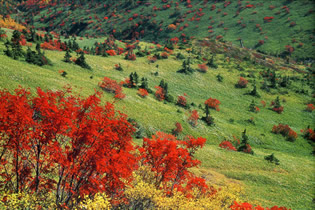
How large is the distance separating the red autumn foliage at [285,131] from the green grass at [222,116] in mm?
2159

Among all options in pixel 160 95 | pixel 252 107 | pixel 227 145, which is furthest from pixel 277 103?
pixel 160 95

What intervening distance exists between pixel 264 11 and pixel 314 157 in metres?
177

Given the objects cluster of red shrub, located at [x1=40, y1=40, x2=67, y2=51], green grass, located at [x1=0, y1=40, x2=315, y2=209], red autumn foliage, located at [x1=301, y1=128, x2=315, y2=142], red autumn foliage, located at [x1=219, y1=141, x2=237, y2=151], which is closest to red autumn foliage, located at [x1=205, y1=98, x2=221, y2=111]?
green grass, located at [x1=0, y1=40, x2=315, y2=209]

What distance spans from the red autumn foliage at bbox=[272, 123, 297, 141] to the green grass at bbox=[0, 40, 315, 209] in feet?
7.08

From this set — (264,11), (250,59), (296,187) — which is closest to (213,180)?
(296,187)

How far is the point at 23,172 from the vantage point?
1554 cm

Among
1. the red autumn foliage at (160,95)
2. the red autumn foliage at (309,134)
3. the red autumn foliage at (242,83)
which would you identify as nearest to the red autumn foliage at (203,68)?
the red autumn foliage at (242,83)

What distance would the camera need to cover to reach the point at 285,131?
6844 centimetres

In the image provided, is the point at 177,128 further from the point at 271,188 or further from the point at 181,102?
the point at 271,188

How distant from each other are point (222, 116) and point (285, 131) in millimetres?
21085

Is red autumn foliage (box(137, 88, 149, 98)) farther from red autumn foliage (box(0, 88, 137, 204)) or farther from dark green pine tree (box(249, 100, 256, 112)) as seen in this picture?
red autumn foliage (box(0, 88, 137, 204))

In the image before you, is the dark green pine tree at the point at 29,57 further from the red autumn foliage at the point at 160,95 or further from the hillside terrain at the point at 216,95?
the red autumn foliage at the point at 160,95

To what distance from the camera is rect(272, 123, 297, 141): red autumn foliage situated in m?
66.5

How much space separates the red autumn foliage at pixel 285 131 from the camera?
6650cm
